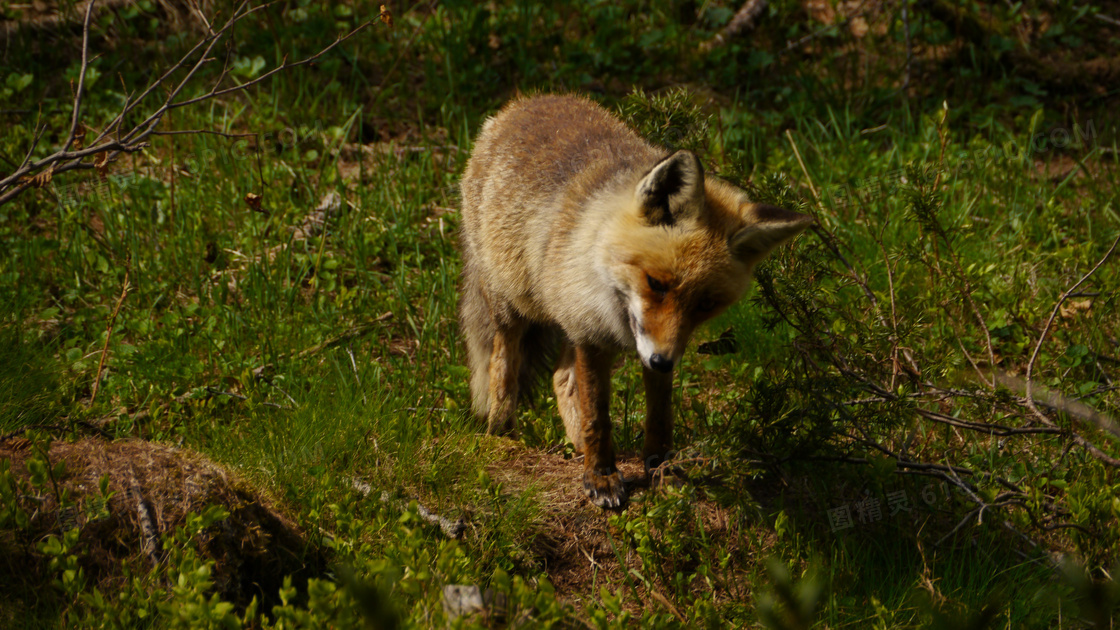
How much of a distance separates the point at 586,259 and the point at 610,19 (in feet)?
15.9

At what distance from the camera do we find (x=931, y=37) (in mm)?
7320

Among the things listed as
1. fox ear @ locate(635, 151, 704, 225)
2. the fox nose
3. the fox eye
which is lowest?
the fox nose

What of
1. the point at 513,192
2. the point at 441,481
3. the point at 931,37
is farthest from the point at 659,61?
the point at 441,481

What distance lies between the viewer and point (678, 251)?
10.1 feet

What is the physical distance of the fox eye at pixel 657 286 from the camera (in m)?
3.05

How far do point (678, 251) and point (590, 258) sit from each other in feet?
1.31

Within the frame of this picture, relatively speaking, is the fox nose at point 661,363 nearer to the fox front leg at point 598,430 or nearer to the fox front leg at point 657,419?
the fox front leg at point 598,430

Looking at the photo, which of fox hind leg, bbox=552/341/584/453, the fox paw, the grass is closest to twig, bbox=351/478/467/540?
the grass

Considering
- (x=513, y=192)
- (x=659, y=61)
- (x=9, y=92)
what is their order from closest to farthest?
(x=513, y=192) → (x=9, y=92) → (x=659, y=61)

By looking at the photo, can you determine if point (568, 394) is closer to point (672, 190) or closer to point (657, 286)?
point (657, 286)

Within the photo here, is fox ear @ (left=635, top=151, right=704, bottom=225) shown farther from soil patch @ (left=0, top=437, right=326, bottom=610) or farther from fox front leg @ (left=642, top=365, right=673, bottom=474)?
soil patch @ (left=0, top=437, right=326, bottom=610)

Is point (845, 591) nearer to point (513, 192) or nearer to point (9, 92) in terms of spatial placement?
point (513, 192)

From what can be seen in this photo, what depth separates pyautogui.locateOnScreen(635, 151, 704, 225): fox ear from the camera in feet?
9.88

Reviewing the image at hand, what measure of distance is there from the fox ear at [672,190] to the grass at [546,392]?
68 centimetres
